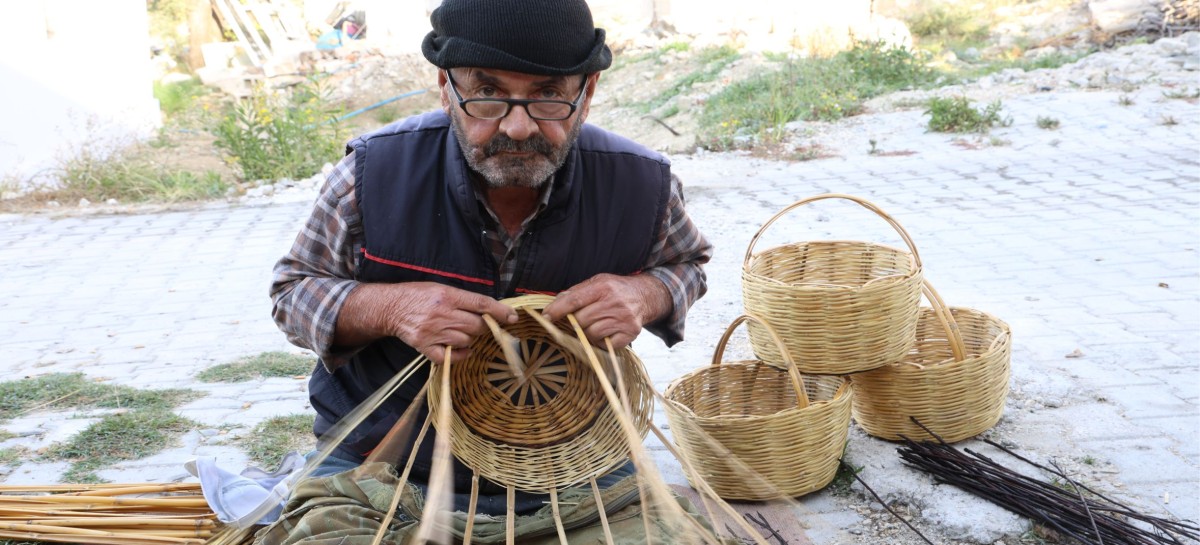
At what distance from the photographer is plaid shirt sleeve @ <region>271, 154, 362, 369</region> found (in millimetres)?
2031

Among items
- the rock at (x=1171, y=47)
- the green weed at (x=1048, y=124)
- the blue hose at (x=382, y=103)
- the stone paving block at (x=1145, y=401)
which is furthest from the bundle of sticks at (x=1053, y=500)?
the blue hose at (x=382, y=103)

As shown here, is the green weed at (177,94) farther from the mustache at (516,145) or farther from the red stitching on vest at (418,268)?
the mustache at (516,145)

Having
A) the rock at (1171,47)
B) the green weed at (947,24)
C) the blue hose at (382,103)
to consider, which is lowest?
the green weed at (947,24)

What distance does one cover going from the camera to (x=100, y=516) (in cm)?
239

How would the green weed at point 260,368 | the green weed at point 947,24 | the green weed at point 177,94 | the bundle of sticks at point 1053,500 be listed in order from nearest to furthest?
the bundle of sticks at point 1053,500 < the green weed at point 260,368 < the green weed at point 177,94 < the green weed at point 947,24

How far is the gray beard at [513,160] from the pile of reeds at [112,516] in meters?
1.01

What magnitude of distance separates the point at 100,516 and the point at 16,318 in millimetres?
3041

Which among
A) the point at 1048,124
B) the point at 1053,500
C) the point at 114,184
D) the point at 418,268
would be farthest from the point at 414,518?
the point at 1048,124

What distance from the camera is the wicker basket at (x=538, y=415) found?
1.96 meters

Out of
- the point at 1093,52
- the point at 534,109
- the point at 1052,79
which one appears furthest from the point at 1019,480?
the point at 1093,52

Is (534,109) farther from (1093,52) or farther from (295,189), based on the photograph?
(1093,52)

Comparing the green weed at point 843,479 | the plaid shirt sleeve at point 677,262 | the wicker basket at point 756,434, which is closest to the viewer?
the plaid shirt sleeve at point 677,262

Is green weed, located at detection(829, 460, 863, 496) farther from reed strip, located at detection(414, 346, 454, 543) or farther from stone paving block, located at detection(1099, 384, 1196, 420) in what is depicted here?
reed strip, located at detection(414, 346, 454, 543)

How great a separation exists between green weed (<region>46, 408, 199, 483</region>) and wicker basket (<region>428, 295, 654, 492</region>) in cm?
168
